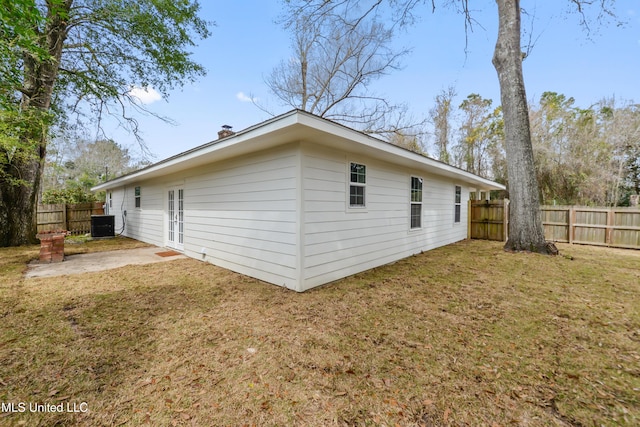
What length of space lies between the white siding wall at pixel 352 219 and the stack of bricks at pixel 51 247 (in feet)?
20.0

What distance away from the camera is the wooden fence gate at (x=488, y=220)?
931cm

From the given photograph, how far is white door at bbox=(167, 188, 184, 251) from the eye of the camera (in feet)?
23.3

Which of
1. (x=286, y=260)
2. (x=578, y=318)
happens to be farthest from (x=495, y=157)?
(x=286, y=260)

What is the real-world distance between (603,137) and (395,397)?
21.8 metres

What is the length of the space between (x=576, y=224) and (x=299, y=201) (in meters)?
9.84

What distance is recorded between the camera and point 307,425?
1545mm

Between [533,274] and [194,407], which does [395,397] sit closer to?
[194,407]

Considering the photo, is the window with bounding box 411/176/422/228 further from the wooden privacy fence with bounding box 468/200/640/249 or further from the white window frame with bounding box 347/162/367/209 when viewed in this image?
the wooden privacy fence with bounding box 468/200/640/249

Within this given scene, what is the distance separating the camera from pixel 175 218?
740 centimetres

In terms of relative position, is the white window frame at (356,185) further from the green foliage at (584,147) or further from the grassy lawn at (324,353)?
the green foliage at (584,147)

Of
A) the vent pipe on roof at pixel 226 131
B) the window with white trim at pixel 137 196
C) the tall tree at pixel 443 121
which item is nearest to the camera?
the vent pipe on roof at pixel 226 131

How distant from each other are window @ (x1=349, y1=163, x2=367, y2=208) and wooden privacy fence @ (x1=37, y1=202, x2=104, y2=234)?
1294 cm

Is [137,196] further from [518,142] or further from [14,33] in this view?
[518,142]

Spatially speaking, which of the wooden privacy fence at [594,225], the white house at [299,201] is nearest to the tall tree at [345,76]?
the white house at [299,201]
